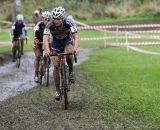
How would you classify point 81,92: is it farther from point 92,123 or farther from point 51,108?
point 92,123

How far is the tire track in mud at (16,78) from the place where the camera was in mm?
15125

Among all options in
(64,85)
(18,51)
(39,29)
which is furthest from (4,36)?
(64,85)

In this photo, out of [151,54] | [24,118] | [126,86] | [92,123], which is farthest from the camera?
[151,54]

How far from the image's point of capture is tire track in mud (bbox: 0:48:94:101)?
1512cm

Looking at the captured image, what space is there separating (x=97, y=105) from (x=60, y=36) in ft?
5.75

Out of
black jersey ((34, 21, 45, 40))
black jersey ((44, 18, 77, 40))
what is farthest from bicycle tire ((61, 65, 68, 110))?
black jersey ((34, 21, 45, 40))

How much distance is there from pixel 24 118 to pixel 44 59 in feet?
17.6

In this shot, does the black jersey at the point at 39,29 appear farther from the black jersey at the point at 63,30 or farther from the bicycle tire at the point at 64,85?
the bicycle tire at the point at 64,85

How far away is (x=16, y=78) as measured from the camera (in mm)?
18141

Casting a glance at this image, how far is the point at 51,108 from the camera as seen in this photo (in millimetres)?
11977

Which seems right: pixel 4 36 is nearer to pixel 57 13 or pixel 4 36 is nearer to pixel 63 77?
pixel 63 77

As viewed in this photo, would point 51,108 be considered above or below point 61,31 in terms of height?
below

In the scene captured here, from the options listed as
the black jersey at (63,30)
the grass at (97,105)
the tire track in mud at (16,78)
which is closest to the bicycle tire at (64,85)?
the grass at (97,105)

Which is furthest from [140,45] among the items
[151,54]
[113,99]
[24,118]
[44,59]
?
[24,118]
